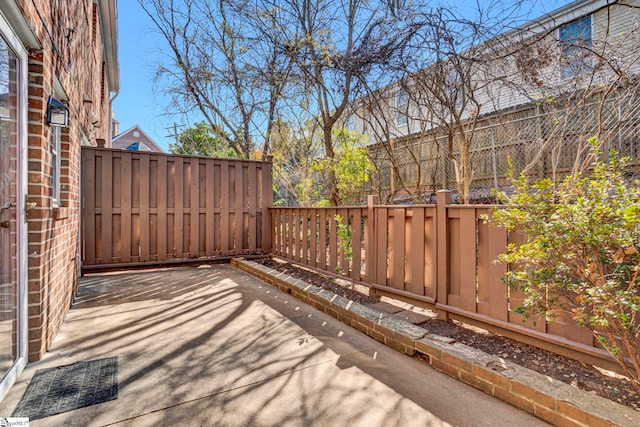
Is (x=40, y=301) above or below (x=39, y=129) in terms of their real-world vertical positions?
below

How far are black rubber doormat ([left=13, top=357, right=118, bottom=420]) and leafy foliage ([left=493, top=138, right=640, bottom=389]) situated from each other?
2.67 meters

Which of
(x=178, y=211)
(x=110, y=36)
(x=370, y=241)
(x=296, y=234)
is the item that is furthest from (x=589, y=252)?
(x=110, y=36)

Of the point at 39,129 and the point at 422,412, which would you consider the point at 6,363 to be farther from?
the point at 422,412

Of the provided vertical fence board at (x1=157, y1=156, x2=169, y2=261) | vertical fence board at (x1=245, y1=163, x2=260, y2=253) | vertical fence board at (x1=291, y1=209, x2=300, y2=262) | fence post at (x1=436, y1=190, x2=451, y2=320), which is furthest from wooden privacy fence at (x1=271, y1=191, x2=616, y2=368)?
vertical fence board at (x1=157, y1=156, x2=169, y2=261)

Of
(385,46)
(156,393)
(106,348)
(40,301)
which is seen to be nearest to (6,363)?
(40,301)

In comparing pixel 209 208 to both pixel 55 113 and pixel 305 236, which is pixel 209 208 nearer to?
pixel 305 236

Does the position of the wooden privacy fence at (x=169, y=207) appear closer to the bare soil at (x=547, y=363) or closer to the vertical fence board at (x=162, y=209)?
the vertical fence board at (x=162, y=209)

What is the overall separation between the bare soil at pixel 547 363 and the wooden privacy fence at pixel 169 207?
4399mm

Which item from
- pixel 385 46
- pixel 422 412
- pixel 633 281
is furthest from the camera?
pixel 385 46

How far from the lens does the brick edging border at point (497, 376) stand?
161cm

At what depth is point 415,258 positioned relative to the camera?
319 cm

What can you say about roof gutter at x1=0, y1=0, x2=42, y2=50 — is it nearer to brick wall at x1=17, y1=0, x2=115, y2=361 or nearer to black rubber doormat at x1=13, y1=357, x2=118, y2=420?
brick wall at x1=17, y1=0, x2=115, y2=361

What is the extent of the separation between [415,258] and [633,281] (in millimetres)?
1685

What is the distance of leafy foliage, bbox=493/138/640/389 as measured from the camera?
1.67 meters
